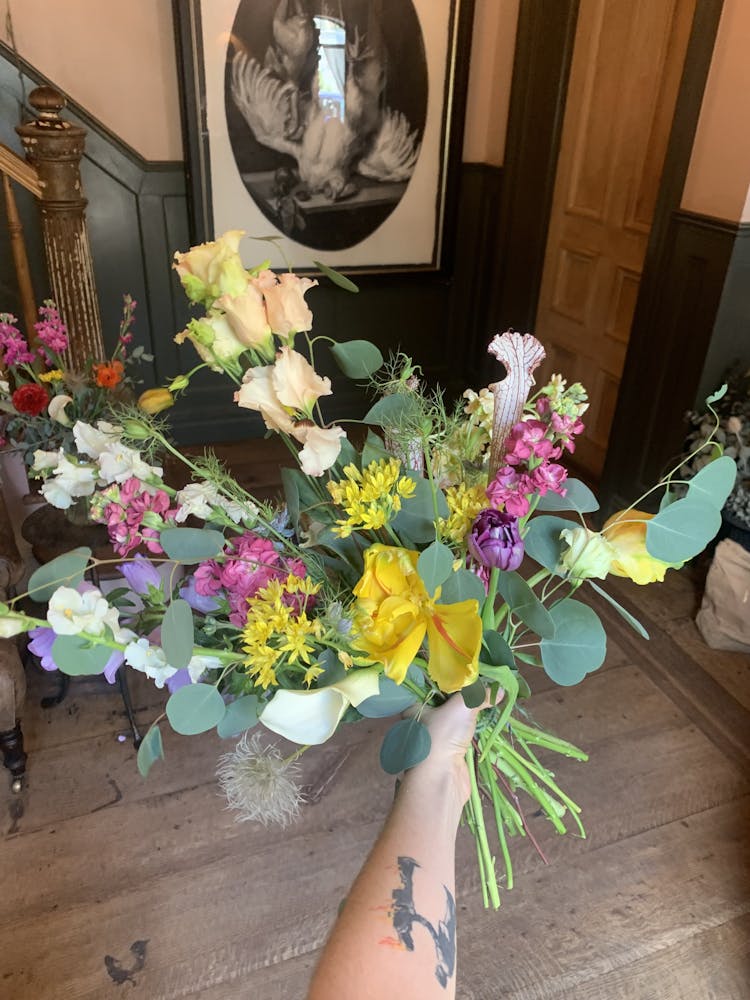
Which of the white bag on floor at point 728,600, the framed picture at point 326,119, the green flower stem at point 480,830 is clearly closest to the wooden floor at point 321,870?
the white bag on floor at point 728,600

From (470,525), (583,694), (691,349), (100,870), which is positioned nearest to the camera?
(470,525)

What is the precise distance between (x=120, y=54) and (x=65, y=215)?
0.77 metres

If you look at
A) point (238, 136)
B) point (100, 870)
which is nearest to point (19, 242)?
point (238, 136)

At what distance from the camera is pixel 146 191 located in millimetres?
2848

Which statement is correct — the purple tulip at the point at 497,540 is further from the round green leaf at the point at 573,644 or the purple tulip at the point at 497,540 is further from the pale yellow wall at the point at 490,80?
the pale yellow wall at the point at 490,80

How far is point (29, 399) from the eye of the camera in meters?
1.59

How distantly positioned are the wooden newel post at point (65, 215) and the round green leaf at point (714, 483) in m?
2.00

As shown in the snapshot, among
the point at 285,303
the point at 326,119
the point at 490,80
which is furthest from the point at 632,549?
the point at 490,80

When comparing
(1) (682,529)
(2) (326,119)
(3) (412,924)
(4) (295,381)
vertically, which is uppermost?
(2) (326,119)

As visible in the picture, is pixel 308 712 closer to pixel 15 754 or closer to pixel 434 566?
pixel 434 566

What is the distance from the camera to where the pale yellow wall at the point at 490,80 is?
9.77 ft

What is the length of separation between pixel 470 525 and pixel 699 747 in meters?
1.48

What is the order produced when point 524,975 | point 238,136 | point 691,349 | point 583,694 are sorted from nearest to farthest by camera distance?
point 524,975 < point 583,694 < point 691,349 < point 238,136

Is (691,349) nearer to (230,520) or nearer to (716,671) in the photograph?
(716,671)
